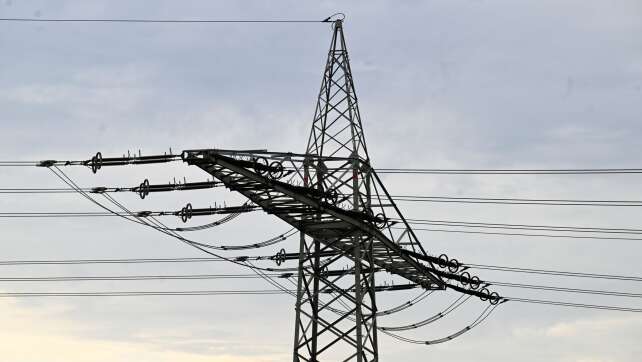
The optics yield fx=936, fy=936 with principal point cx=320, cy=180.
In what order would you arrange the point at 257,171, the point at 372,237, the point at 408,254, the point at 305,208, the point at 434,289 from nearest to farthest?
1. the point at 257,171
2. the point at 305,208
3. the point at 372,237
4. the point at 408,254
5. the point at 434,289

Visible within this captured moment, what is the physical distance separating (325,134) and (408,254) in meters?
6.23

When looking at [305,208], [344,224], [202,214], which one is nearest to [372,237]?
[344,224]

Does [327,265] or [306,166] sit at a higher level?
[306,166]

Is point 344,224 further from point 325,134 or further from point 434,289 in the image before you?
point 434,289

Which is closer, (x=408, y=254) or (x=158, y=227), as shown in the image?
(x=158, y=227)

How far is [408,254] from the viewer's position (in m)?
40.0

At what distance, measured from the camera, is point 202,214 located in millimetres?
34531

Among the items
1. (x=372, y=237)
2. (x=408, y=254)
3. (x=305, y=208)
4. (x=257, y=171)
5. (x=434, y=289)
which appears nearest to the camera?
(x=257, y=171)

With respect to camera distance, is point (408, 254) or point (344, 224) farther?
point (408, 254)

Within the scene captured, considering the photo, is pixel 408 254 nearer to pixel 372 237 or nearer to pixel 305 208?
pixel 372 237

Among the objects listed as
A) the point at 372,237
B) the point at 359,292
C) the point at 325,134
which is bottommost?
the point at 359,292

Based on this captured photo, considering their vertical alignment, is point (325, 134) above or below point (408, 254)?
above

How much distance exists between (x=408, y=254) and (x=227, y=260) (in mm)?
7934

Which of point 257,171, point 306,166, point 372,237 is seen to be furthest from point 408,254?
point 257,171
